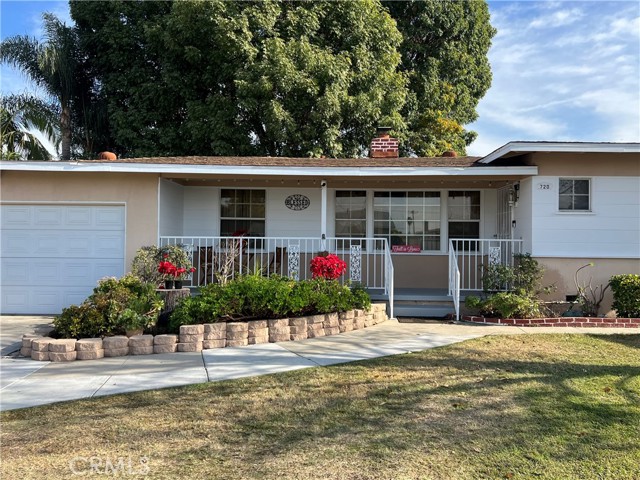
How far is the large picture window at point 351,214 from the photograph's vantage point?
11.9 meters

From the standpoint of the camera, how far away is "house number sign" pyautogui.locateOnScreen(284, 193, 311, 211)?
11883mm

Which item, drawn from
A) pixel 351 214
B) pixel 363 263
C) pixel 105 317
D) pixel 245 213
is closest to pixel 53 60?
pixel 245 213

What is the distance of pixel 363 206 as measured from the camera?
11938mm

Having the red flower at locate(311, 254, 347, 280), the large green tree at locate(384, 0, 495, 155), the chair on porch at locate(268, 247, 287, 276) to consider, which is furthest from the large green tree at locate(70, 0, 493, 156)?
the red flower at locate(311, 254, 347, 280)

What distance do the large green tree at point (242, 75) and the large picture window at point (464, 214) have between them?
19.4ft

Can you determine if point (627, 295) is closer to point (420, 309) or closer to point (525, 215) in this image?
point (525, 215)

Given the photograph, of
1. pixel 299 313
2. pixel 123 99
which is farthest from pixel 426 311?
pixel 123 99

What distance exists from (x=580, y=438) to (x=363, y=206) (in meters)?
8.49

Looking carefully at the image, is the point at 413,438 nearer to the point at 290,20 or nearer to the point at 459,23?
the point at 290,20

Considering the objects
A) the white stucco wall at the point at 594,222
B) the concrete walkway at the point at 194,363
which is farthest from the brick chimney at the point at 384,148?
the concrete walkway at the point at 194,363

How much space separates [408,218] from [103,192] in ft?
22.2

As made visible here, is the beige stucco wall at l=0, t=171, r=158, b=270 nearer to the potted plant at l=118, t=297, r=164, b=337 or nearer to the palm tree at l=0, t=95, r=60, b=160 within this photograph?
the potted plant at l=118, t=297, r=164, b=337

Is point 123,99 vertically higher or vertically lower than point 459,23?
lower

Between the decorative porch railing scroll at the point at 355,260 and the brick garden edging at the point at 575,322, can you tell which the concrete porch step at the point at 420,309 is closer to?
the brick garden edging at the point at 575,322
